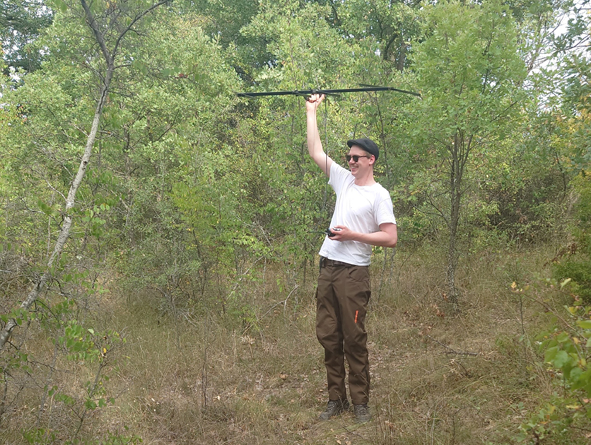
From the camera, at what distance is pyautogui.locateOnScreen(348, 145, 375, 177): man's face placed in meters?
3.35

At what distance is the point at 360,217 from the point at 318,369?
2.03 meters

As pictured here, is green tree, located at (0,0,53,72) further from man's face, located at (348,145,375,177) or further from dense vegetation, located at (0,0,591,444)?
man's face, located at (348,145,375,177)

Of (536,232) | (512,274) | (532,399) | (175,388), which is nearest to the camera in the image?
(532,399)

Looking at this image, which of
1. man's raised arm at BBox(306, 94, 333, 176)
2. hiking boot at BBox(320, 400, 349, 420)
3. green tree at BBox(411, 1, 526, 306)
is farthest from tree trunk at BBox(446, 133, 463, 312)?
hiking boot at BBox(320, 400, 349, 420)

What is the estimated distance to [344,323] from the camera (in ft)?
10.9

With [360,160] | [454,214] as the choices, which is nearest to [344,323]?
[360,160]

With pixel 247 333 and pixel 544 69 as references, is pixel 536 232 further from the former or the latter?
pixel 247 333

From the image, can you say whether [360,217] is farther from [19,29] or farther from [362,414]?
[19,29]

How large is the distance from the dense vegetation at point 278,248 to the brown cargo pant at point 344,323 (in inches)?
11.6

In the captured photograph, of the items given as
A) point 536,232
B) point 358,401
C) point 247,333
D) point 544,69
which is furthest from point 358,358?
point 536,232

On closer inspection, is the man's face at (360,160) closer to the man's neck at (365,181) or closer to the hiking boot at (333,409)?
the man's neck at (365,181)

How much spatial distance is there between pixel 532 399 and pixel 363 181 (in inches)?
77.0

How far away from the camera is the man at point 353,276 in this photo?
327 centimetres

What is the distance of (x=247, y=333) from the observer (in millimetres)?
5570
